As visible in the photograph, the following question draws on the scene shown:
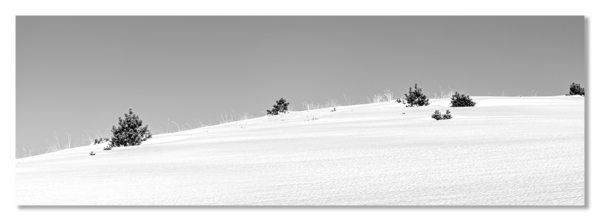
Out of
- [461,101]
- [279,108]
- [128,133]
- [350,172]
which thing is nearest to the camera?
[350,172]

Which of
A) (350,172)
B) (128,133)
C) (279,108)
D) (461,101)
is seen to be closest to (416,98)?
Result: (461,101)

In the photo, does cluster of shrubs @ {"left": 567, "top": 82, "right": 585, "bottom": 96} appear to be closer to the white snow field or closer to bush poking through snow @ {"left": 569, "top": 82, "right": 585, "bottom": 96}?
bush poking through snow @ {"left": 569, "top": 82, "right": 585, "bottom": 96}

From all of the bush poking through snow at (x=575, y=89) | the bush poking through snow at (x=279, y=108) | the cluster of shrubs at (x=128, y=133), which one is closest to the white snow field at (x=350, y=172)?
the cluster of shrubs at (x=128, y=133)

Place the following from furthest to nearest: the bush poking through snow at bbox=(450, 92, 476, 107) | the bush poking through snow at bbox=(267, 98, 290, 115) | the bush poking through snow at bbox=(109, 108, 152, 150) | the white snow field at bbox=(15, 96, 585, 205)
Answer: the bush poking through snow at bbox=(267, 98, 290, 115)
the bush poking through snow at bbox=(450, 92, 476, 107)
the bush poking through snow at bbox=(109, 108, 152, 150)
the white snow field at bbox=(15, 96, 585, 205)

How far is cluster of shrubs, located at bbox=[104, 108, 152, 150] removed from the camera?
10844 mm

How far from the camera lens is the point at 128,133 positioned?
10.9 meters

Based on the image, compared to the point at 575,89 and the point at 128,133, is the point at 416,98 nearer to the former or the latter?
the point at 575,89

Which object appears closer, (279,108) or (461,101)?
(461,101)

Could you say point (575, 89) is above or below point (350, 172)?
above

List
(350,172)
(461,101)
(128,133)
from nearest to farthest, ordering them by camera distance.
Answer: (350,172) → (128,133) → (461,101)

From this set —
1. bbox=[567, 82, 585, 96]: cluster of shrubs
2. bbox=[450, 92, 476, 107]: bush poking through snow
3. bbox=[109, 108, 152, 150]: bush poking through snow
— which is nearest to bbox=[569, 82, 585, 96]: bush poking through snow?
bbox=[567, 82, 585, 96]: cluster of shrubs

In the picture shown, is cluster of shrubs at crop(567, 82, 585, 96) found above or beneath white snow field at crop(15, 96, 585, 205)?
above
